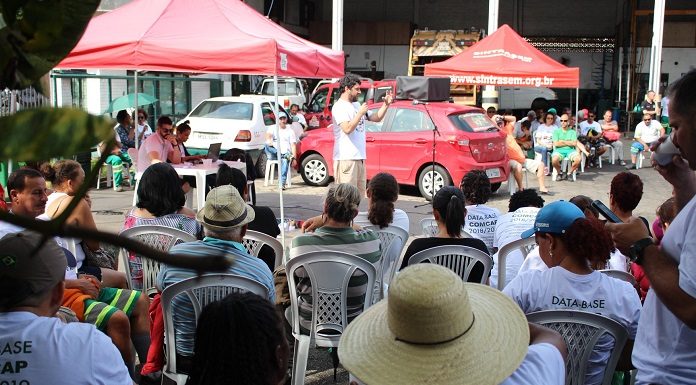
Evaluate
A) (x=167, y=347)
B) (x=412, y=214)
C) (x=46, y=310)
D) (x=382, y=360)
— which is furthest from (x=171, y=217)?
(x=412, y=214)

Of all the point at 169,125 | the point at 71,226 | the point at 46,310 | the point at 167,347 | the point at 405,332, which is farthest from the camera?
the point at 169,125

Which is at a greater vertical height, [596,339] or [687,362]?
[687,362]

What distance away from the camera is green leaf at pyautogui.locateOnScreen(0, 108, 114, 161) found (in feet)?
2.14

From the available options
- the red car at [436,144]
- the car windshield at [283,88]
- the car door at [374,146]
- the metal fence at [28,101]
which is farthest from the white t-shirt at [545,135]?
the metal fence at [28,101]

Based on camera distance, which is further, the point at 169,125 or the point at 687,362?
the point at 169,125

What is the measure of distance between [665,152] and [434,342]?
1.26 meters

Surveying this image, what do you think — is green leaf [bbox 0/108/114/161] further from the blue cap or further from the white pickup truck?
the white pickup truck

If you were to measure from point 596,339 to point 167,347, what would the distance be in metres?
2.17

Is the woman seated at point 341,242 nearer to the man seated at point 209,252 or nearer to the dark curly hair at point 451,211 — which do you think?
the dark curly hair at point 451,211

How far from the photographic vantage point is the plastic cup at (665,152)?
260cm

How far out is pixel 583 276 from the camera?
3.42 metres

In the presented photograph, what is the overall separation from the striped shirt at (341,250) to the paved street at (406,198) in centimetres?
386

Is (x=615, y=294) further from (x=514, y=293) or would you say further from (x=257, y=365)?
(x=257, y=365)

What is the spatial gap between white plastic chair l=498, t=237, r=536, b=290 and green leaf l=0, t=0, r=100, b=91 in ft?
14.6
